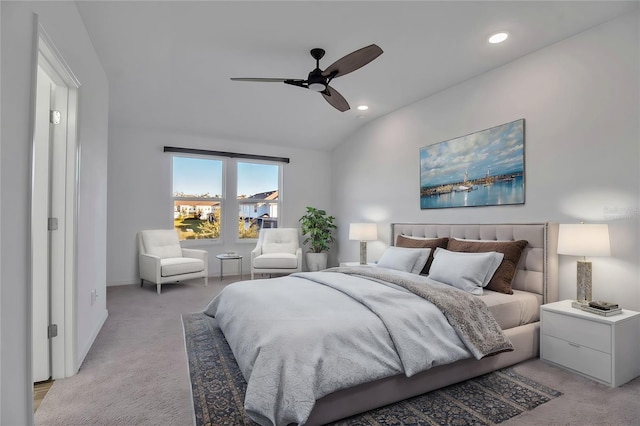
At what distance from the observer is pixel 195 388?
217 centimetres

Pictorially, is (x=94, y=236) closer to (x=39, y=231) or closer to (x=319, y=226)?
(x=39, y=231)

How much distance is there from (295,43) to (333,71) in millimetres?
679

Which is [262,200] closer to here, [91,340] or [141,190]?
[141,190]

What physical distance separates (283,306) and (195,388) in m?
0.76

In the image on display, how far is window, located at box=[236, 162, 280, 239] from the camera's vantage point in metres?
6.30

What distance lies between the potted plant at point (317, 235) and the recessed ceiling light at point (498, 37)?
396 centimetres

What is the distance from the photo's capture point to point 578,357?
2.42 m

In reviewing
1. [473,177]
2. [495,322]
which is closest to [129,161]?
[473,177]

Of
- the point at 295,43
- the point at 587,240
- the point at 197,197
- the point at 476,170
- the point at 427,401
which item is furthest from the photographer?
the point at 197,197

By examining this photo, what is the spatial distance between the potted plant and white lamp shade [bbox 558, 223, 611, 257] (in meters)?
4.07

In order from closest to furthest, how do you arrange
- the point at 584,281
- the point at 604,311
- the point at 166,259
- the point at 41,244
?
the point at 41,244
the point at 604,311
the point at 584,281
the point at 166,259

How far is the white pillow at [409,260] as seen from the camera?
11.8 ft

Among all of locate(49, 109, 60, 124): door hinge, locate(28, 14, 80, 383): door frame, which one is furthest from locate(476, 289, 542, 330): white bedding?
locate(49, 109, 60, 124): door hinge

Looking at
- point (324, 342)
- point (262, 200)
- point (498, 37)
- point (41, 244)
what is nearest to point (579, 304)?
point (324, 342)
